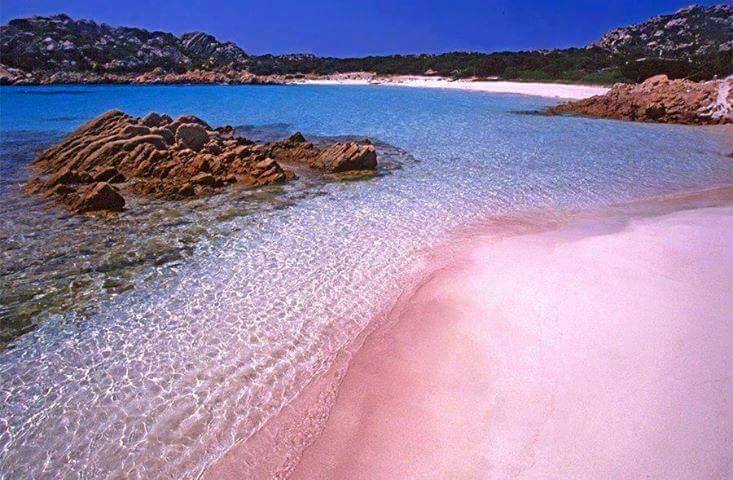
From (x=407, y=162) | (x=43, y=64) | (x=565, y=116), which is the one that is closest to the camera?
(x=407, y=162)

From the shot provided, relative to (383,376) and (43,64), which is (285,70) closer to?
(43,64)

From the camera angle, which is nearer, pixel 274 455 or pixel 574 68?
pixel 274 455

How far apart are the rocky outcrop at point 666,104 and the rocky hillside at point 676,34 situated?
131ft

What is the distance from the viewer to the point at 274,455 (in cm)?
451

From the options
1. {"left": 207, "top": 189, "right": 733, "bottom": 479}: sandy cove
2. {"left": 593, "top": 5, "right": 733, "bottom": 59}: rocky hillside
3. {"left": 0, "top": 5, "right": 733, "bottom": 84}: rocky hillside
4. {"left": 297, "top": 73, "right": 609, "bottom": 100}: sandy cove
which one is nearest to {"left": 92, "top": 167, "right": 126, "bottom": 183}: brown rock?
{"left": 207, "top": 189, "right": 733, "bottom": 479}: sandy cove

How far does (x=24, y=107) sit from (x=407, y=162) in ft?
152

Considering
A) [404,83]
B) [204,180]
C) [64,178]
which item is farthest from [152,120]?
[404,83]

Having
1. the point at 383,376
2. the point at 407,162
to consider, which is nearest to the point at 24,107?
the point at 407,162

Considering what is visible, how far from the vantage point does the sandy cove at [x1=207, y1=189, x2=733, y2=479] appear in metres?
4.16

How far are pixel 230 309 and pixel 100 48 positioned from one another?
152 meters

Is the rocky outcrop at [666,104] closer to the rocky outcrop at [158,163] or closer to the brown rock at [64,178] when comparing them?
the rocky outcrop at [158,163]

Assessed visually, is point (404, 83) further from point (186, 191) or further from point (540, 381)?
point (540, 381)

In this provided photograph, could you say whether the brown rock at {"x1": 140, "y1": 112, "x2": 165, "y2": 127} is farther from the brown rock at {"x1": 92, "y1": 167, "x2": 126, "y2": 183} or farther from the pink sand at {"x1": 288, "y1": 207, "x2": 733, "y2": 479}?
the pink sand at {"x1": 288, "y1": 207, "x2": 733, "y2": 479}

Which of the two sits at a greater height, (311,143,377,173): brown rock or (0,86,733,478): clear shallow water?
(311,143,377,173): brown rock
